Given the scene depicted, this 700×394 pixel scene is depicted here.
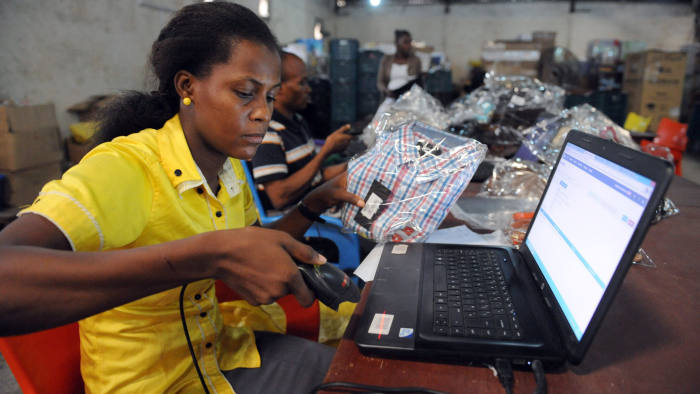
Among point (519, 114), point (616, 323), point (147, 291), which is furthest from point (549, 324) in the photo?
point (519, 114)

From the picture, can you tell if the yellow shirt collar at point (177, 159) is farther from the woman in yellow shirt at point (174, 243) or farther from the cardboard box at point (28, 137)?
the cardboard box at point (28, 137)

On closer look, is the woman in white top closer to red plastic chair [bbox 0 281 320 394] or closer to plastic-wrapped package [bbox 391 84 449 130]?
plastic-wrapped package [bbox 391 84 449 130]

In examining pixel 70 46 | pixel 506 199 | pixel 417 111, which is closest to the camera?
pixel 506 199

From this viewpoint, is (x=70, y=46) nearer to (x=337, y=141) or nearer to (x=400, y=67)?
(x=337, y=141)

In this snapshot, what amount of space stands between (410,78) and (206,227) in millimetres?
4559

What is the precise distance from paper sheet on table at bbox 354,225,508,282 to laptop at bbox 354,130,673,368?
11 centimetres

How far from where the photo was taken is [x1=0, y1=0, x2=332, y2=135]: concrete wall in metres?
3.25

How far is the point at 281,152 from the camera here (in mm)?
1888

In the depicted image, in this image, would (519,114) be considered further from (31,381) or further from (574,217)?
(31,381)

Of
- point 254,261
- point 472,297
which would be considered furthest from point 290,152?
point 254,261

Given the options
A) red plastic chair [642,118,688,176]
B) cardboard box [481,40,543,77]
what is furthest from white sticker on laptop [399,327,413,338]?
cardboard box [481,40,543,77]

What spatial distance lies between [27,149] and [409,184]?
3.24 meters

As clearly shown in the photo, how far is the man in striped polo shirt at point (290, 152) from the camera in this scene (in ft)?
6.07

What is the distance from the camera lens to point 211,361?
93 cm
